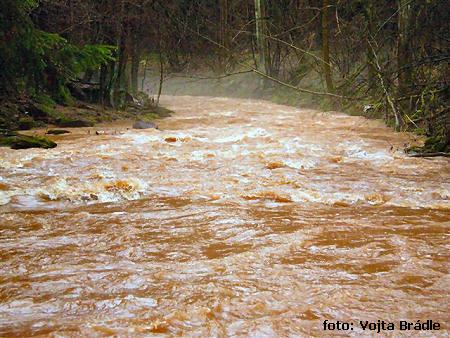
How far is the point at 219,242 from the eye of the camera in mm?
4641

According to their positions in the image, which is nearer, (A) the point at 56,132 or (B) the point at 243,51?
(A) the point at 56,132

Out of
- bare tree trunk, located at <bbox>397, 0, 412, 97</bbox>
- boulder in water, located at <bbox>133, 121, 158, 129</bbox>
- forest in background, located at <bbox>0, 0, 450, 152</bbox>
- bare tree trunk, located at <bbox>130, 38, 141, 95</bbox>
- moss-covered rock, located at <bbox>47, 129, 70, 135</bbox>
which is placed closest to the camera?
forest in background, located at <bbox>0, 0, 450, 152</bbox>

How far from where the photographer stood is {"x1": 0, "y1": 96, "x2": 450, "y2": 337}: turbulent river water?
323 cm

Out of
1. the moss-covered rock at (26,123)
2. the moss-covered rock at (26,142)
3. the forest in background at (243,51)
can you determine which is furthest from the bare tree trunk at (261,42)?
the moss-covered rock at (26,142)

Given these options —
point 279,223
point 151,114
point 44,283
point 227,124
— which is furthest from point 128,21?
point 44,283

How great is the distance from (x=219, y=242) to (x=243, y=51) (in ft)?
80.4

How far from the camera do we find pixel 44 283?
12.2 ft

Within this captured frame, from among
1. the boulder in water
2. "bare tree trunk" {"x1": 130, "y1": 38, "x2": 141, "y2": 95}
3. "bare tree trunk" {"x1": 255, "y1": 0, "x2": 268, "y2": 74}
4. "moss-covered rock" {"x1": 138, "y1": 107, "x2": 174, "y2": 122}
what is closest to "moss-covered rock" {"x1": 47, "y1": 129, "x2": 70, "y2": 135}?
the boulder in water

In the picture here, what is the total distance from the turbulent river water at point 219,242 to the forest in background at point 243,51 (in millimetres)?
1480

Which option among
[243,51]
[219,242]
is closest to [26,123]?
[219,242]

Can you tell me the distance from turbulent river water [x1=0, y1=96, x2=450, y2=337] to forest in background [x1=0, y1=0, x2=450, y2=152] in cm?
148

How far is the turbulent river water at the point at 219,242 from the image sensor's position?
3234 mm

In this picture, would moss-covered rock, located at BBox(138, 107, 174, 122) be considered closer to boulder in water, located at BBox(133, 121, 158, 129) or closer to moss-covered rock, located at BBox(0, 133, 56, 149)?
boulder in water, located at BBox(133, 121, 158, 129)

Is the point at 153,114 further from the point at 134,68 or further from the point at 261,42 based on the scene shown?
the point at 261,42
